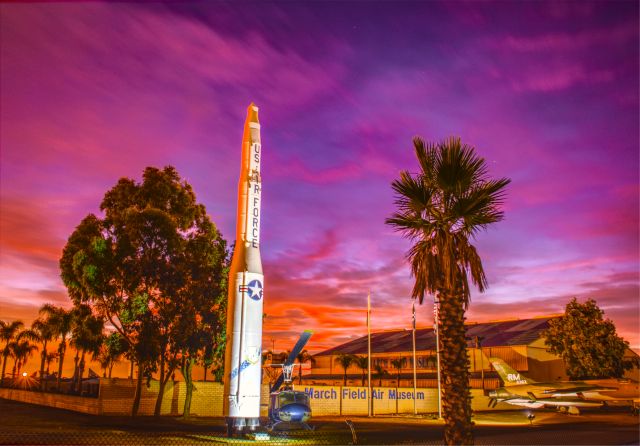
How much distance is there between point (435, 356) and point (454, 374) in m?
69.2

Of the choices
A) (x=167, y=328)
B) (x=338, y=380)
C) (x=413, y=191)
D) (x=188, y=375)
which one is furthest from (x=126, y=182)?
(x=338, y=380)

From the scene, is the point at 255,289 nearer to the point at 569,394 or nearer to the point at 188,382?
the point at 188,382

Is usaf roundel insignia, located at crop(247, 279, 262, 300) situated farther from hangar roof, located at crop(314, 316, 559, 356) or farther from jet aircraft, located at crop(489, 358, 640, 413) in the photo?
hangar roof, located at crop(314, 316, 559, 356)

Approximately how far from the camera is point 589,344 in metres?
67.8

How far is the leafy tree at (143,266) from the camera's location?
110 ft

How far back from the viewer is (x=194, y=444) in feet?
65.5

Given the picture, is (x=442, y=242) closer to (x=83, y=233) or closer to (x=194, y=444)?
(x=194, y=444)

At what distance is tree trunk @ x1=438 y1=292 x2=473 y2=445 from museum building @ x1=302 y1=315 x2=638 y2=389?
51773mm

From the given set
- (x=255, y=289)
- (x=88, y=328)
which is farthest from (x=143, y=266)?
(x=255, y=289)

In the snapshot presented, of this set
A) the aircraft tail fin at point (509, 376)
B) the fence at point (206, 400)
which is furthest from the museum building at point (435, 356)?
the fence at point (206, 400)

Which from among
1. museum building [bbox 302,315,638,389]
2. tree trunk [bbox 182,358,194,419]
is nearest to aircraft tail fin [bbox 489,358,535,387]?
museum building [bbox 302,315,638,389]

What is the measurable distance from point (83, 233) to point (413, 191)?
26341 mm

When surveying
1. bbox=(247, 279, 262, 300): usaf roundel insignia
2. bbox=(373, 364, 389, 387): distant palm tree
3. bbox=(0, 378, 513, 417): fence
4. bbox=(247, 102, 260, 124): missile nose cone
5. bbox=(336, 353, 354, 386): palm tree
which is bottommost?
bbox=(0, 378, 513, 417): fence

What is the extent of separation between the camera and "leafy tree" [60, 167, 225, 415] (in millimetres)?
33406
